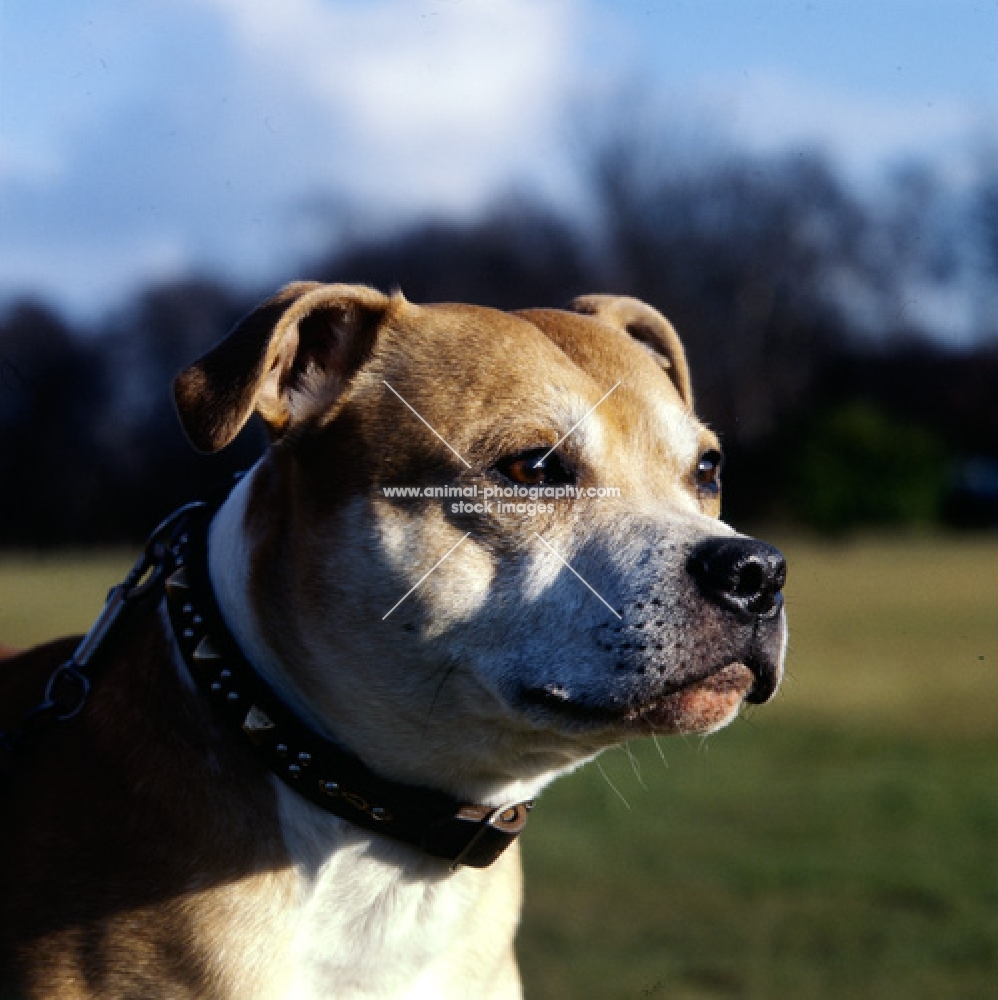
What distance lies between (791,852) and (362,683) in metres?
6.13

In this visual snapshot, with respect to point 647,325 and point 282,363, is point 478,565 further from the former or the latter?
point 647,325

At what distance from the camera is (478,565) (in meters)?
3.05

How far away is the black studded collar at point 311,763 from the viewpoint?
293cm

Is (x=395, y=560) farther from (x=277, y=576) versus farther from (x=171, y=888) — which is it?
(x=171, y=888)

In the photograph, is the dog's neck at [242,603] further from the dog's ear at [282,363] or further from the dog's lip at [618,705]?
the dog's lip at [618,705]

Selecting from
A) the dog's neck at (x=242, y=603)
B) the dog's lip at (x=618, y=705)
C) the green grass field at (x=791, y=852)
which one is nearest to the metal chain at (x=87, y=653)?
the dog's neck at (x=242, y=603)

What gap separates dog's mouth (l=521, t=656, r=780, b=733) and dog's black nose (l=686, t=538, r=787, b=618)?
0.43ft

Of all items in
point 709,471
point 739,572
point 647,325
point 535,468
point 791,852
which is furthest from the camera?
point 791,852

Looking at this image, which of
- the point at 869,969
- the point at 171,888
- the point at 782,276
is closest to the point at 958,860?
the point at 869,969

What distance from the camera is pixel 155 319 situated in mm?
21438

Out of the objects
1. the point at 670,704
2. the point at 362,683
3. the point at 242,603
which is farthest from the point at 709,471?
the point at 242,603

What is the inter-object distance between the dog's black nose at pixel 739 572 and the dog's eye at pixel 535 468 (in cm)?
41

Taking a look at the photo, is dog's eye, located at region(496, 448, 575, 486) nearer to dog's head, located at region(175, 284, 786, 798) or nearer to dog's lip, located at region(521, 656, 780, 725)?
dog's head, located at region(175, 284, 786, 798)

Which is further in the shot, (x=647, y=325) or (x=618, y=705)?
(x=647, y=325)
